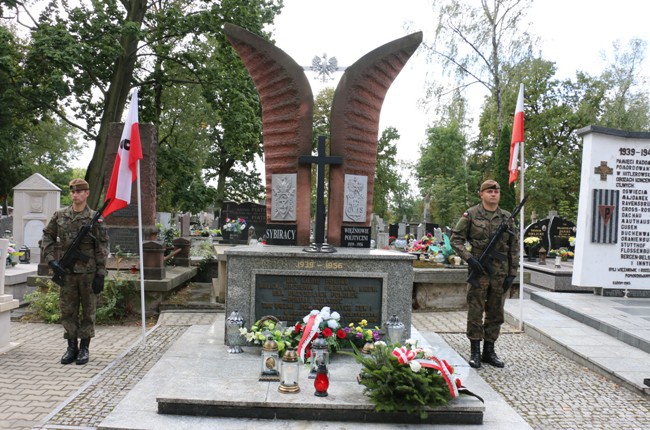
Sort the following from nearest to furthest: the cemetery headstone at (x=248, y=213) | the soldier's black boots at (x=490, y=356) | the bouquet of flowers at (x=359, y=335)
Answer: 1. the bouquet of flowers at (x=359, y=335)
2. the soldier's black boots at (x=490, y=356)
3. the cemetery headstone at (x=248, y=213)

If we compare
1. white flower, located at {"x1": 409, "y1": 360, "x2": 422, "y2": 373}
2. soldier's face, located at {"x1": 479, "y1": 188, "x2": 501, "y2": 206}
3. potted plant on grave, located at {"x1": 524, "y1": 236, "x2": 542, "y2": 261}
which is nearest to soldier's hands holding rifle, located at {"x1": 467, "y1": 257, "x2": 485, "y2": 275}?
soldier's face, located at {"x1": 479, "y1": 188, "x2": 501, "y2": 206}

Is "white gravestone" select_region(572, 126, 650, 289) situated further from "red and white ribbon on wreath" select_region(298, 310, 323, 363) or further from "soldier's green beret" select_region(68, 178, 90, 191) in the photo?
"soldier's green beret" select_region(68, 178, 90, 191)

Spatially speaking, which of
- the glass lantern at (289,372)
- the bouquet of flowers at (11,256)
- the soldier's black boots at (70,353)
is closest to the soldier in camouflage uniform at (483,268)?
the glass lantern at (289,372)

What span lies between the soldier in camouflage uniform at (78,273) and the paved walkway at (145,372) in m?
0.32

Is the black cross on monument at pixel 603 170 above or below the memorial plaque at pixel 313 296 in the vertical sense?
above

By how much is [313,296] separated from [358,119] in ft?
8.54

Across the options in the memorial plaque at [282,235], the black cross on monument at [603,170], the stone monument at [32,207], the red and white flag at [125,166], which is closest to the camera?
the red and white flag at [125,166]

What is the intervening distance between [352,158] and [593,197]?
11.8ft

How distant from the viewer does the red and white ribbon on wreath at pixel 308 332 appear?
172 inches

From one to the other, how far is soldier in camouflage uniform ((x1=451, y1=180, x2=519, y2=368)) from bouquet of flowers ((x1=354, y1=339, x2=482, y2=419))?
1.72 meters

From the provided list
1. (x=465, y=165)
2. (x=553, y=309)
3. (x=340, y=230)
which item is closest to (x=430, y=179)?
(x=465, y=165)

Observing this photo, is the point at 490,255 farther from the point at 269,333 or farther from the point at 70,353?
the point at 70,353

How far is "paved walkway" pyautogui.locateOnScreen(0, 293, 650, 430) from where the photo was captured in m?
4.16

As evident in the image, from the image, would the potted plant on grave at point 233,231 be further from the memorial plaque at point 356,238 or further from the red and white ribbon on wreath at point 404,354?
the red and white ribbon on wreath at point 404,354
